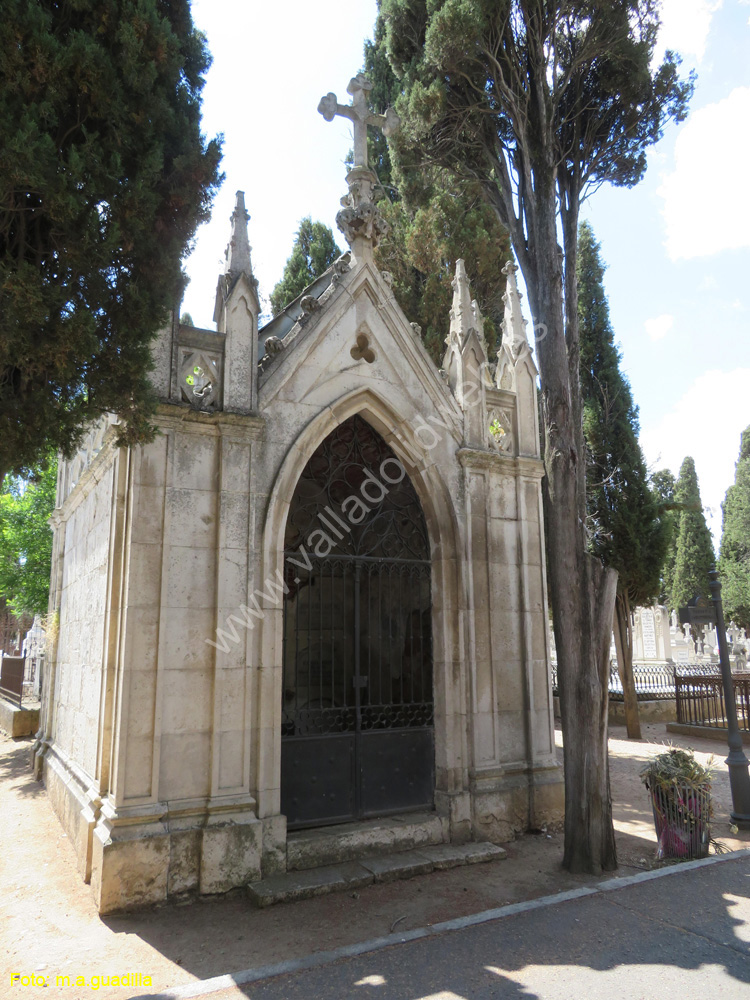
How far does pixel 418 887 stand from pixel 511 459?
14.3 ft

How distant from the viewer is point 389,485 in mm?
7293

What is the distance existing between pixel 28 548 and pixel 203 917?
43.6 feet

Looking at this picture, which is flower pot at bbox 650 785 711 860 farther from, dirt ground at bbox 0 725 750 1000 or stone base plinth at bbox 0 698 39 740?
stone base plinth at bbox 0 698 39 740

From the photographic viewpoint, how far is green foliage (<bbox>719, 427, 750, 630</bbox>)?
104ft

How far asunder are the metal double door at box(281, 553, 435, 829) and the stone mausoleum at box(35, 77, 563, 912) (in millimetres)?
24

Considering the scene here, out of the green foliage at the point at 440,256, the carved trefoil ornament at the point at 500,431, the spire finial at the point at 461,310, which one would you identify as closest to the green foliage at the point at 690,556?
the green foliage at the point at 440,256

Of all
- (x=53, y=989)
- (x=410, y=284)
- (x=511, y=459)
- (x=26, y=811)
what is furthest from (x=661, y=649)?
(x=53, y=989)

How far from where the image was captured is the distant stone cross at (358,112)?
292 inches

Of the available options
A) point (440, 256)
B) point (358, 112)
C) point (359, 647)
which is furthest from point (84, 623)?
point (440, 256)

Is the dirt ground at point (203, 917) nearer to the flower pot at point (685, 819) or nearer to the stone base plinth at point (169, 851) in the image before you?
the stone base plinth at point (169, 851)

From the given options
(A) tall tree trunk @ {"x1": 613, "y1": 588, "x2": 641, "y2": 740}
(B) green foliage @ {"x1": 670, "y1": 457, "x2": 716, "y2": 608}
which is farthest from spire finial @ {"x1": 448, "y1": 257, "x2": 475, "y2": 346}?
(B) green foliage @ {"x1": 670, "y1": 457, "x2": 716, "y2": 608}

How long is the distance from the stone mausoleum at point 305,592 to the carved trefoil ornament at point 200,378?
20 millimetres

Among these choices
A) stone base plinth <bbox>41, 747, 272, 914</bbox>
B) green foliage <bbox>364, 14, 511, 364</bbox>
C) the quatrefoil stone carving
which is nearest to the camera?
stone base plinth <bbox>41, 747, 272, 914</bbox>

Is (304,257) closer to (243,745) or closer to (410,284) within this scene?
(410,284)
